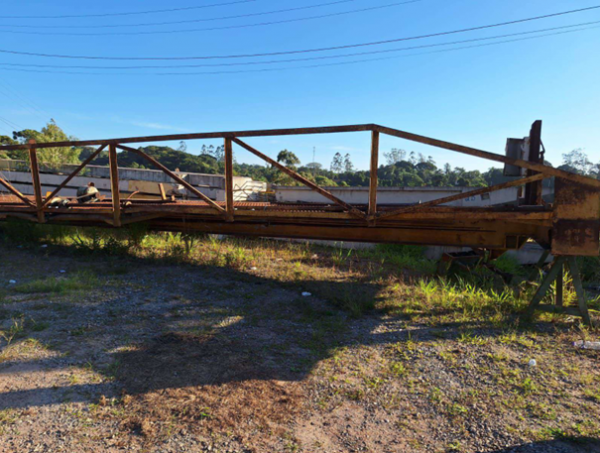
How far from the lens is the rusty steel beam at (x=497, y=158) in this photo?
3.65 m

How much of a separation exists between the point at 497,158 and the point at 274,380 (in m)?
3.14

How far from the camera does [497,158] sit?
3.77 m

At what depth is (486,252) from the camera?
6.54 metres

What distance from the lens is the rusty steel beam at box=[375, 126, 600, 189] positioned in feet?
12.0

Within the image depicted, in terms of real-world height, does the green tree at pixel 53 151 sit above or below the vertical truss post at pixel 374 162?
above

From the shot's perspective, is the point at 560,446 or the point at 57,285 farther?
the point at 57,285

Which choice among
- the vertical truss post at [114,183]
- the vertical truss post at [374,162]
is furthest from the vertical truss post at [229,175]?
the vertical truss post at [374,162]

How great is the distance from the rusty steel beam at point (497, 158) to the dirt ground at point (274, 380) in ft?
5.27

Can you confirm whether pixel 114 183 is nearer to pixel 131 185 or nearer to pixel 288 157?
pixel 131 185

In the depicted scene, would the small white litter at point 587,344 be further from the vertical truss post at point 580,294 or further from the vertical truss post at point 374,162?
the vertical truss post at point 374,162

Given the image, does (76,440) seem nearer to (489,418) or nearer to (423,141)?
(489,418)

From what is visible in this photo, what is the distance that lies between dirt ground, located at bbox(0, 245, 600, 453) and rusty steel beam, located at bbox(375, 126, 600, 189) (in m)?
1.61

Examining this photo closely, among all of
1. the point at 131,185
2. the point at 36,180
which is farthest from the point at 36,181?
the point at 131,185

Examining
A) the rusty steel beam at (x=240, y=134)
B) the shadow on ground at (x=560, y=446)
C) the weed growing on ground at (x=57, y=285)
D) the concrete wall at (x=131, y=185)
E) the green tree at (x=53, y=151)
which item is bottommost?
the shadow on ground at (x=560, y=446)
